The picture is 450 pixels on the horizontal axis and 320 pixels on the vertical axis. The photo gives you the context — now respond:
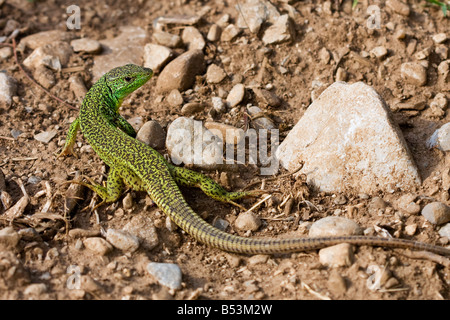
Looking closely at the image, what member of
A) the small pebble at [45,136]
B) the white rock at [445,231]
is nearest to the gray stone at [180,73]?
the small pebble at [45,136]

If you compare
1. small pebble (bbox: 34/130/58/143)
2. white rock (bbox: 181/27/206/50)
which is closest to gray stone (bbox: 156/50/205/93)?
white rock (bbox: 181/27/206/50)

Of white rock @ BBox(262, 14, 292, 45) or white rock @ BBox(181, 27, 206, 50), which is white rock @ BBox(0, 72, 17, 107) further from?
white rock @ BBox(262, 14, 292, 45)

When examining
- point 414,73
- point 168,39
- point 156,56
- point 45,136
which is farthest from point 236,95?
point 45,136

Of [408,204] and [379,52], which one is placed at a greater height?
[379,52]

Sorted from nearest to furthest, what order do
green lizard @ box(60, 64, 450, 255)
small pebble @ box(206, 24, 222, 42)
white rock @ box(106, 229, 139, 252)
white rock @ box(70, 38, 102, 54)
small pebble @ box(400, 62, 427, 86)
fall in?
green lizard @ box(60, 64, 450, 255)
white rock @ box(106, 229, 139, 252)
small pebble @ box(400, 62, 427, 86)
small pebble @ box(206, 24, 222, 42)
white rock @ box(70, 38, 102, 54)

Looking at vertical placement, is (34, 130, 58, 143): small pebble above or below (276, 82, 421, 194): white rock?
below

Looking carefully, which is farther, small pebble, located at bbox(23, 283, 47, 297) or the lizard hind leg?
the lizard hind leg

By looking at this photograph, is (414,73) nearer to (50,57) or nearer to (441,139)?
(441,139)
